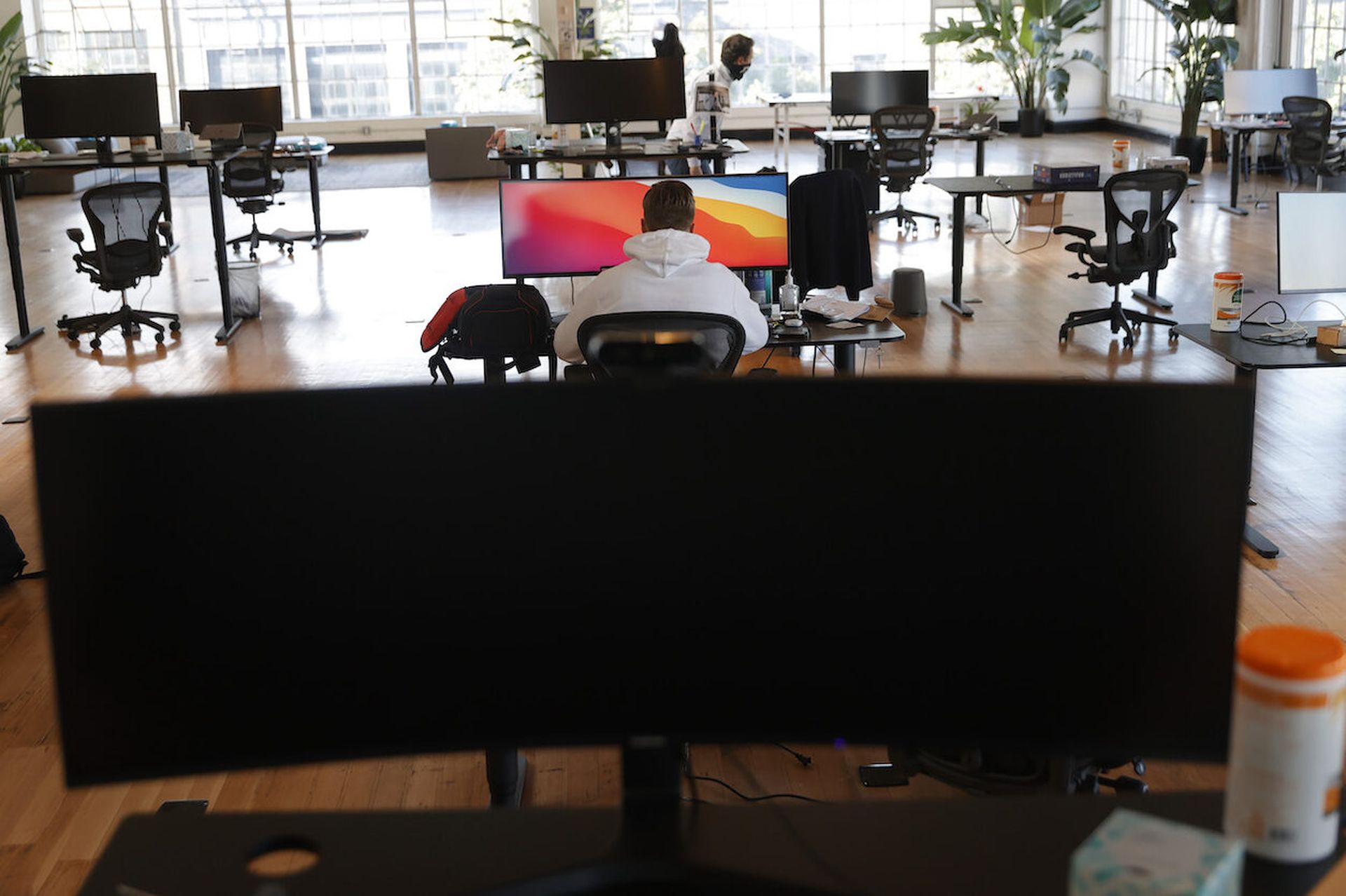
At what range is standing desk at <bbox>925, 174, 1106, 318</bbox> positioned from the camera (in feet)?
24.2

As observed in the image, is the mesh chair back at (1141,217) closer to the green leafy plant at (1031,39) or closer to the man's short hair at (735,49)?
the man's short hair at (735,49)

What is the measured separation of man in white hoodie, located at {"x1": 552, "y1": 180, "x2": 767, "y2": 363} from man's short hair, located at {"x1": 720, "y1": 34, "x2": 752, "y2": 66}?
6.03 m

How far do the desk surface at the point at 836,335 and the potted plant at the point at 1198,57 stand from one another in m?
9.76

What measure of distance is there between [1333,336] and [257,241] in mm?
7577

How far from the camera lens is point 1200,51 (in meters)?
12.9

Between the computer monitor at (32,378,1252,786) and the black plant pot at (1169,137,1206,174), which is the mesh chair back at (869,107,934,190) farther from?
the computer monitor at (32,378,1252,786)

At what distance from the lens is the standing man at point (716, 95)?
8.74 meters

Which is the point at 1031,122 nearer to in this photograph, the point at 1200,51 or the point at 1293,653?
the point at 1200,51

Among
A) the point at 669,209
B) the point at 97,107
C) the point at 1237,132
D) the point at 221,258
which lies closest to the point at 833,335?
the point at 669,209

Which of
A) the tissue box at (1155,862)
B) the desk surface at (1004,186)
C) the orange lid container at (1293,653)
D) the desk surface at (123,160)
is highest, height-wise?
the desk surface at (123,160)

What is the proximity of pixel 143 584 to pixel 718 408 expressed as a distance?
0.50 metres

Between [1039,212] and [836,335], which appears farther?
[1039,212]

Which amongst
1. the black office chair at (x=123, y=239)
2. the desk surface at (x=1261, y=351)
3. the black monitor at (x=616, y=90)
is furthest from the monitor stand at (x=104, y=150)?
the desk surface at (x=1261, y=351)

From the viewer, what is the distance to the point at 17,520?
462 centimetres
